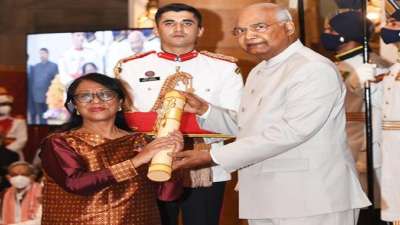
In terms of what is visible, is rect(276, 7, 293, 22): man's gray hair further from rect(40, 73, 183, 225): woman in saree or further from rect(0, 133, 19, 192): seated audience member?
rect(0, 133, 19, 192): seated audience member

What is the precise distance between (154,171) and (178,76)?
924 millimetres

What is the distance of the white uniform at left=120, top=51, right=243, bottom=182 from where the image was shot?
3484 millimetres

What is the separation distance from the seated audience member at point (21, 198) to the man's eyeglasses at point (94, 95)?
2046 mm

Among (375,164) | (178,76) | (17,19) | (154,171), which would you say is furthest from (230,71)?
(17,19)

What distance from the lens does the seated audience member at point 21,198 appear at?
5055mm

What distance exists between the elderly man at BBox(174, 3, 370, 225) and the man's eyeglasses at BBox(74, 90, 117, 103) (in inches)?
15.2

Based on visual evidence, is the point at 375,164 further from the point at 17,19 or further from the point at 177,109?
the point at 17,19

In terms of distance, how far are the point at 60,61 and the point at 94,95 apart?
15.6 ft

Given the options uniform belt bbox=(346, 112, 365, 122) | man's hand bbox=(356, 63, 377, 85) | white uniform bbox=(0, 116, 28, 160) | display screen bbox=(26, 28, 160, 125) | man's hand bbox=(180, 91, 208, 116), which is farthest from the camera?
display screen bbox=(26, 28, 160, 125)

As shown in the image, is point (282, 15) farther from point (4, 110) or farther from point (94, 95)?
point (4, 110)

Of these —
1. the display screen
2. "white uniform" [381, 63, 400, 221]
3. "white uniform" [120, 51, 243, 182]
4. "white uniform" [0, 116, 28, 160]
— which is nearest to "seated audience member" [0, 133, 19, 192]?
"white uniform" [0, 116, 28, 160]

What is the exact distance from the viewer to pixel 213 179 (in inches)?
138

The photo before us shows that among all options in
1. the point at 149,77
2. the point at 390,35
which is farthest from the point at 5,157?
the point at 390,35

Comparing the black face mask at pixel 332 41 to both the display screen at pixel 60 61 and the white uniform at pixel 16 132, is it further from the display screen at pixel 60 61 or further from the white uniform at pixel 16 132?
the white uniform at pixel 16 132
